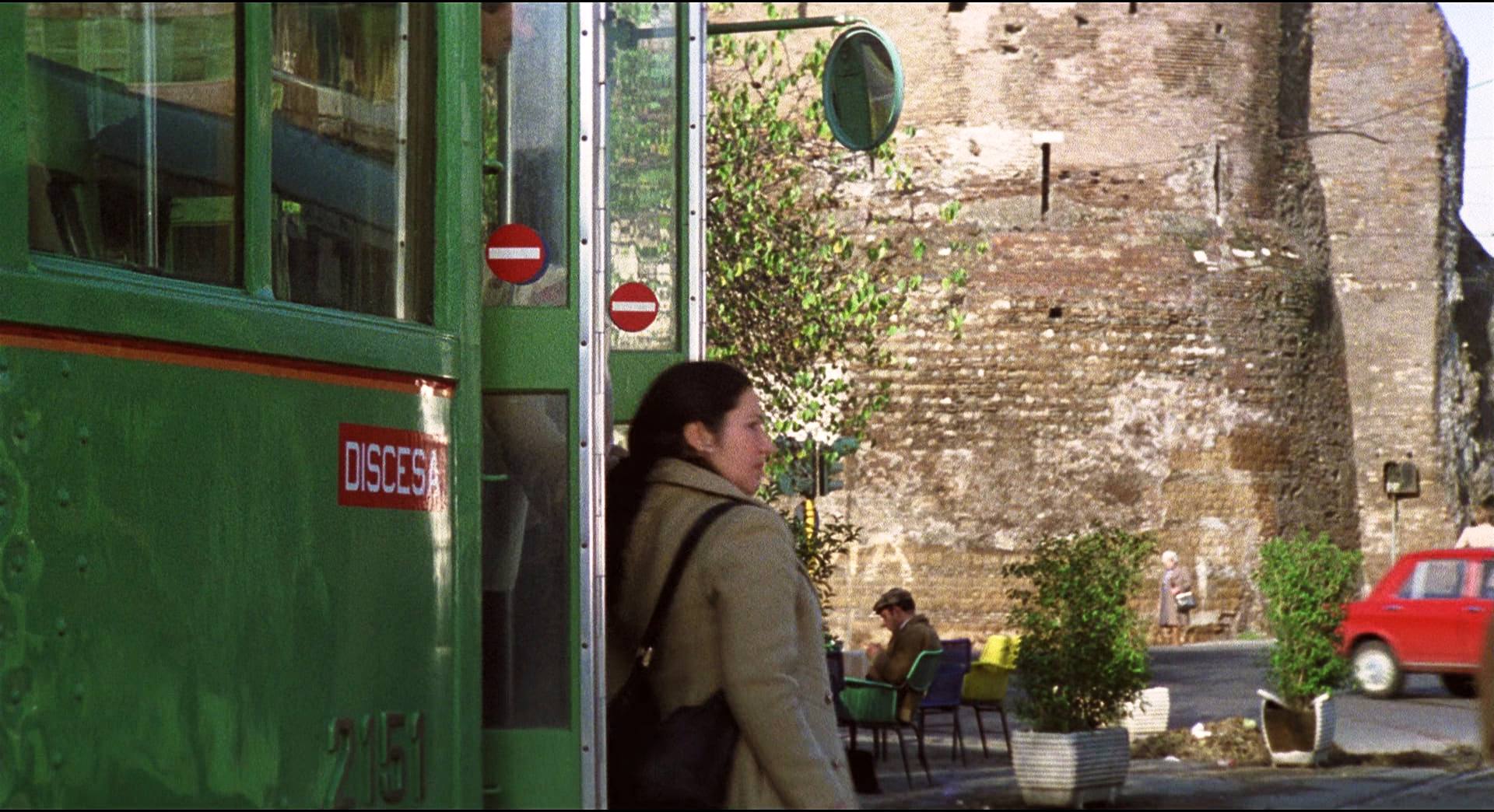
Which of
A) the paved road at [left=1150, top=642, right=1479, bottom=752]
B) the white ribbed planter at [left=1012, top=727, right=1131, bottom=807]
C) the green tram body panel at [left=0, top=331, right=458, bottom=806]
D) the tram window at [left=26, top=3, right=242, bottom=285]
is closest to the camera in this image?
the green tram body panel at [left=0, top=331, right=458, bottom=806]

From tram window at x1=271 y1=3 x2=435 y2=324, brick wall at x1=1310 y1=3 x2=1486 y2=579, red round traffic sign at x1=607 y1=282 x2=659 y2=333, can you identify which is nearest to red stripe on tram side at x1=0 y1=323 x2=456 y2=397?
tram window at x1=271 y1=3 x2=435 y2=324

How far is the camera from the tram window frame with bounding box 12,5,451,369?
10.5 ft

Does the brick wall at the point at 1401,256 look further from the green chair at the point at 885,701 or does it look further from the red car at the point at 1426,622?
the green chair at the point at 885,701

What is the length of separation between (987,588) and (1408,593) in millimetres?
11316

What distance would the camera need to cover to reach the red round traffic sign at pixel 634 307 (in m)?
5.16

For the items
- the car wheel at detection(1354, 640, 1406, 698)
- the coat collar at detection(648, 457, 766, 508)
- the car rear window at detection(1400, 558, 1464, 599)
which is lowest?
the car wheel at detection(1354, 640, 1406, 698)

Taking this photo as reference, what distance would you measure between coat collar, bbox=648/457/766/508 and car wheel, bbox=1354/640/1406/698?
51.0 ft

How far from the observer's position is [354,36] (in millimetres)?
3953

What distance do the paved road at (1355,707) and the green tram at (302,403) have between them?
37.3 feet

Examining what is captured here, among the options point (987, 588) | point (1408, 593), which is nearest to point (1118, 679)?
point (1408, 593)

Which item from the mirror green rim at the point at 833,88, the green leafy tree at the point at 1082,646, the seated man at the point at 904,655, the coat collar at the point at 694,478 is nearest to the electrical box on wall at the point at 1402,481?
the seated man at the point at 904,655

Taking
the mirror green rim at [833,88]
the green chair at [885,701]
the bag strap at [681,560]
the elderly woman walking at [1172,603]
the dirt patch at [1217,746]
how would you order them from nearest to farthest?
1. the bag strap at [681,560]
2. the mirror green rim at [833,88]
3. the green chair at [885,701]
4. the dirt patch at [1217,746]
5. the elderly woman walking at [1172,603]

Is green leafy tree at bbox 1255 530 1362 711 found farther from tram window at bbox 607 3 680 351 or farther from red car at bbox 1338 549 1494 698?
tram window at bbox 607 3 680 351

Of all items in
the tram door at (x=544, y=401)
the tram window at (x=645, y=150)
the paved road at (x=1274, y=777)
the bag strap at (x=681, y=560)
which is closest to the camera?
the bag strap at (x=681, y=560)
